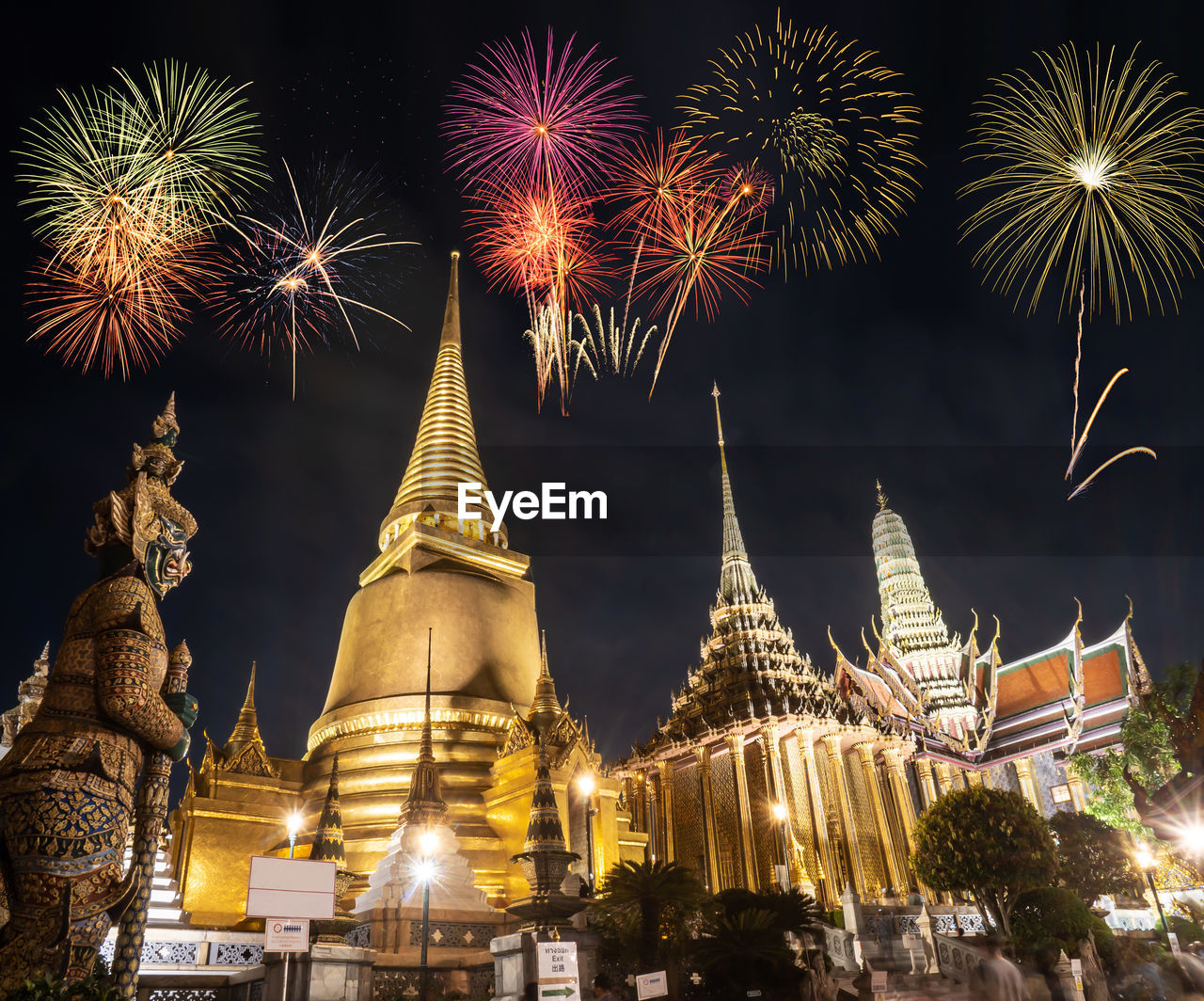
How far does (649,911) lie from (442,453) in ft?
55.0

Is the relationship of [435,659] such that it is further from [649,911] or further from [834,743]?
[834,743]

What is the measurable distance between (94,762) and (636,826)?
29748 mm

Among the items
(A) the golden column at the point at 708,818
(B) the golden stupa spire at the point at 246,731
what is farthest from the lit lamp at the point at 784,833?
(B) the golden stupa spire at the point at 246,731

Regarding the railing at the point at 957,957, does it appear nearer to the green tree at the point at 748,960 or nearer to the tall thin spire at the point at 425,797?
the green tree at the point at 748,960

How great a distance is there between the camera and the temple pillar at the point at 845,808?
28016 mm

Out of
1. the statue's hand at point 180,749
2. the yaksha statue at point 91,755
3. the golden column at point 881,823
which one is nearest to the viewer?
the yaksha statue at point 91,755

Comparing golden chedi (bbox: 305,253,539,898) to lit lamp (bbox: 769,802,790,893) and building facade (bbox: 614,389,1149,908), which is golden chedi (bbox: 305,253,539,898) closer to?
building facade (bbox: 614,389,1149,908)

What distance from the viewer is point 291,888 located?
6590 millimetres

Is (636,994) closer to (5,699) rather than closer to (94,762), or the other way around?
(94,762)

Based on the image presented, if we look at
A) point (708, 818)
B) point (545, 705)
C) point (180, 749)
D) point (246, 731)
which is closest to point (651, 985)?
point (180, 749)

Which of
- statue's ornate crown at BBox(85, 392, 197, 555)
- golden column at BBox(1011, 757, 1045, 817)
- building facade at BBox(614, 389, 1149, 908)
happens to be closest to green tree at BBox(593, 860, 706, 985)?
statue's ornate crown at BBox(85, 392, 197, 555)

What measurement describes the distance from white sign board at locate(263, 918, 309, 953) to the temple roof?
59.2 ft

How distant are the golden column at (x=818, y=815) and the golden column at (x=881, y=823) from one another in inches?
113

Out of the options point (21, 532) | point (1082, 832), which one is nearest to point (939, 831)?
point (1082, 832)
